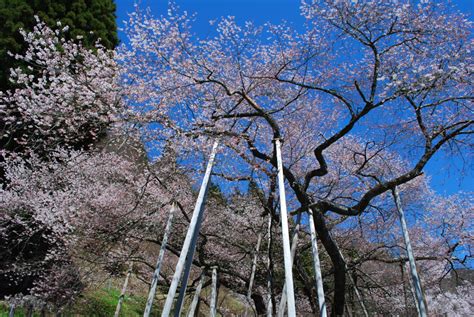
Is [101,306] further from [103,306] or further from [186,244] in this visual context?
[186,244]

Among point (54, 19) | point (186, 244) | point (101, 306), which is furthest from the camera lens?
point (54, 19)

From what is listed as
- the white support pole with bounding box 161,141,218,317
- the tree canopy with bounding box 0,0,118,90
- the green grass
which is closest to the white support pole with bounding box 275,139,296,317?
the white support pole with bounding box 161,141,218,317

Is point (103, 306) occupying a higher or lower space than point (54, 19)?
lower

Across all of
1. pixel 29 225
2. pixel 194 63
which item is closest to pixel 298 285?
pixel 194 63

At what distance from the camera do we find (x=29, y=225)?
1016 centimetres

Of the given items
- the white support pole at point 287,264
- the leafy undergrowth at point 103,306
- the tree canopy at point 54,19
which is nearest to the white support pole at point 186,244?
the white support pole at point 287,264

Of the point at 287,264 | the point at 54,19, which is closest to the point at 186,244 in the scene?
the point at 287,264

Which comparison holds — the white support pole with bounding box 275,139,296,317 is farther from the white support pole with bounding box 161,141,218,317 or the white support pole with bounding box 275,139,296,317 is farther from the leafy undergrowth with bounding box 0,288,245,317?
the leafy undergrowth with bounding box 0,288,245,317

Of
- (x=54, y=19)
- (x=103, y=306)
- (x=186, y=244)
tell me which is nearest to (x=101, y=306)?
(x=103, y=306)

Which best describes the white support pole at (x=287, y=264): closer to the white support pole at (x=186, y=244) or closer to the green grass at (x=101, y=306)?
the white support pole at (x=186, y=244)

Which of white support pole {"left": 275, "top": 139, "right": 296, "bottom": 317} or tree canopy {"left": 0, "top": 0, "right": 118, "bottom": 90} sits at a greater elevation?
tree canopy {"left": 0, "top": 0, "right": 118, "bottom": 90}

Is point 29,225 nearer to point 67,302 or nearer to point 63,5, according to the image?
point 67,302

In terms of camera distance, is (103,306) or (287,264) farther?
(103,306)

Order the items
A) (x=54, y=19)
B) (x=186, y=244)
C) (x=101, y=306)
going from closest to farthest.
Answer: (x=186, y=244), (x=101, y=306), (x=54, y=19)
